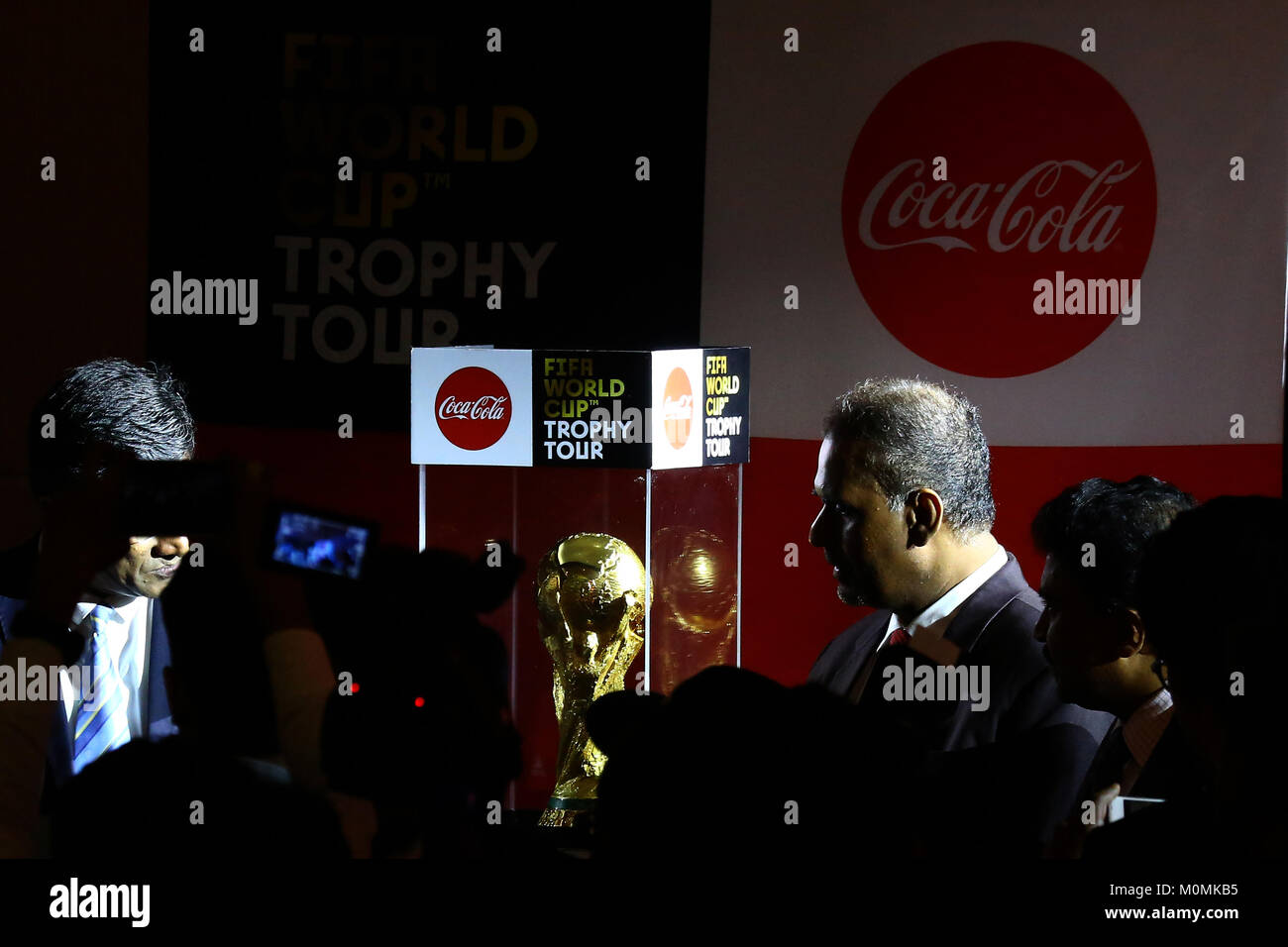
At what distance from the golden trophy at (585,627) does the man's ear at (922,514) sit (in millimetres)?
854

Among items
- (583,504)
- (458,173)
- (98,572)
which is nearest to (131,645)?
(98,572)

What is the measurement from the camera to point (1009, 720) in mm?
1855

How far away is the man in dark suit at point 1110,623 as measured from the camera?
5.27ft

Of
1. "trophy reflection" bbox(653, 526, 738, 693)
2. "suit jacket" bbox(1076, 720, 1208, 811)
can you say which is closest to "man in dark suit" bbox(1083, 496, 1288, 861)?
"suit jacket" bbox(1076, 720, 1208, 811)

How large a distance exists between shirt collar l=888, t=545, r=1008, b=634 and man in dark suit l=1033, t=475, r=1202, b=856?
1.33ft

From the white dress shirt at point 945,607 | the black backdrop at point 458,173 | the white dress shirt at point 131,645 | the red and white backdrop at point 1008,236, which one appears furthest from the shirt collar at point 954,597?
the black backdrop at point 458,173

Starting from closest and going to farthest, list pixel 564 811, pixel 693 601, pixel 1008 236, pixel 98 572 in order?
1. pixel 98 572
2. pixel 564 811
3. pixel 693 601
4. pixel 1008 236

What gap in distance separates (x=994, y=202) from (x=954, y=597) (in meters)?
2.14

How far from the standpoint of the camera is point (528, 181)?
410cm

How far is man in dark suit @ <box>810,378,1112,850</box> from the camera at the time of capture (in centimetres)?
184

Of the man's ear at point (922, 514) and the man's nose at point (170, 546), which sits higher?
the man's ear at point (922, 514)

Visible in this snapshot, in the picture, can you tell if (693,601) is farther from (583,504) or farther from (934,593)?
(934,593)

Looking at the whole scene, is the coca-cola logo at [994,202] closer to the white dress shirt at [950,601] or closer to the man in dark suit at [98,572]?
the white dress shirt at [950,601]

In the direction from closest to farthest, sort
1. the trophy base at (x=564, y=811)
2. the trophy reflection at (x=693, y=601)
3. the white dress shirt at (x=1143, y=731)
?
the white dress shirt at (x=1143, y=731) → the trophy base at (x=564, y=811) → the trophy reflection at (x=693, y=601)
